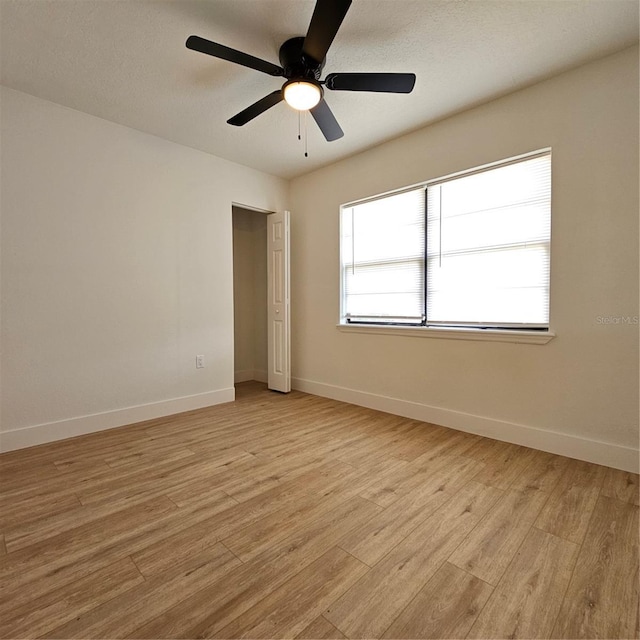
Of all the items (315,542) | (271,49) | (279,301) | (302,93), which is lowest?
(315,542)

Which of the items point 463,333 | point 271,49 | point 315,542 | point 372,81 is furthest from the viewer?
point 463,333

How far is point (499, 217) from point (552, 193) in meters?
0.38

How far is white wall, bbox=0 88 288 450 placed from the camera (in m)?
2.60

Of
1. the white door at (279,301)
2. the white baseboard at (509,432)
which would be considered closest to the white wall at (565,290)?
the white baseboard at (509,432)

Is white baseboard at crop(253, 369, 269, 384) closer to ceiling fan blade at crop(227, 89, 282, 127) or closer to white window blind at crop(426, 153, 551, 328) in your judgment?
white window blind at crop(426, 153, 551, 328)

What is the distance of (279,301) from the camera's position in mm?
4281

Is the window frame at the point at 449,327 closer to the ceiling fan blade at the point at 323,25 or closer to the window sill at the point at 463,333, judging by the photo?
the window sill at the point at 463,333

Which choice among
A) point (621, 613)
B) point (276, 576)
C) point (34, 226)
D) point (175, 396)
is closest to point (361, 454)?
point (276, 576)

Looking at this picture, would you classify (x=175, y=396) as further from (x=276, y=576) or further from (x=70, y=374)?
(x=276, y=576)

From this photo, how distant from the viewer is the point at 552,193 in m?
2.46

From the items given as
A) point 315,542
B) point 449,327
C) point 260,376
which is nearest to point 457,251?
point 449,327

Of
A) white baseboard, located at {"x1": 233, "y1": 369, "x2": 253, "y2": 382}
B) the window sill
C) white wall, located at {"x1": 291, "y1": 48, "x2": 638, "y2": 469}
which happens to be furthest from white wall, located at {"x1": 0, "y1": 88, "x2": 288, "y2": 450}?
white wall, located at {"x1": 291, "y1": 48, "x2": 638, "y2": 469}

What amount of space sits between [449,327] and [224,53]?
8.39 ft

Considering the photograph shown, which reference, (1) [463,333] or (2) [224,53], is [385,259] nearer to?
(1) [463,333]
